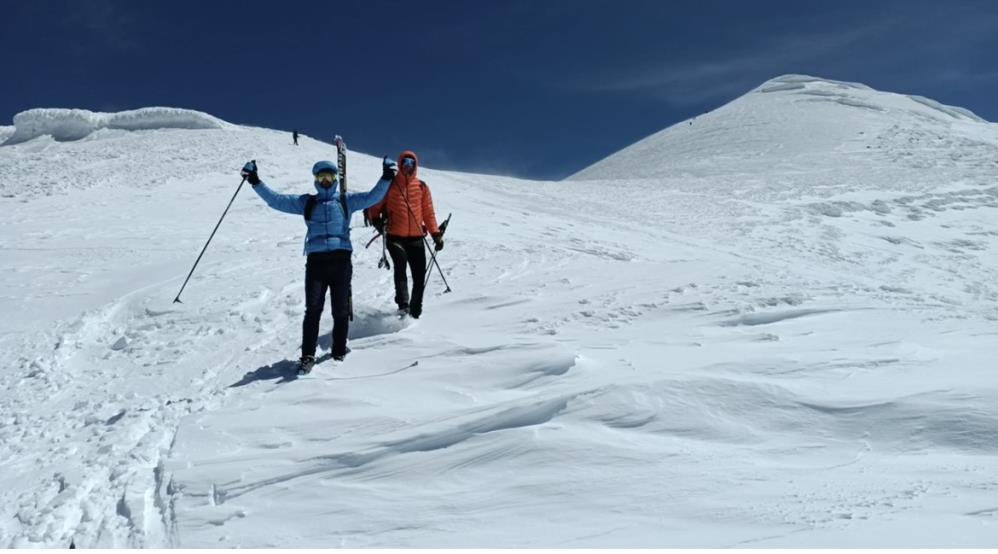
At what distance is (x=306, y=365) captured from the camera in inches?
238

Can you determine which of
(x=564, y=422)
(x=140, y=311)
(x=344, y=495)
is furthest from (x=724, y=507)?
(x=140, y=311)

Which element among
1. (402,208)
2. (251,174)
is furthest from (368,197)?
(402,208)

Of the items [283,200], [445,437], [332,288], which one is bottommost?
[445,437]

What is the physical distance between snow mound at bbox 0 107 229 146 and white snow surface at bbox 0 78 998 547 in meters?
23.4

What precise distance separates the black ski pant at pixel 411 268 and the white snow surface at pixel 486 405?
11.6 inches

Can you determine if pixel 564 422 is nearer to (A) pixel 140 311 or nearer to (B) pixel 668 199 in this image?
(A) pixel 140 311

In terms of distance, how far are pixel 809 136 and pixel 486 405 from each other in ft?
154

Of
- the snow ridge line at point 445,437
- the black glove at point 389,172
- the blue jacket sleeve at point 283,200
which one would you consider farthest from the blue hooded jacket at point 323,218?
the snow ridge line at point 445,437

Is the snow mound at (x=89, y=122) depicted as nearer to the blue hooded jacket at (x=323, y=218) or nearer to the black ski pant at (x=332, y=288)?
the blue hooded jacket at (x=323, y=218)

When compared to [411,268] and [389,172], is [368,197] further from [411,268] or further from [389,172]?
[411,268]

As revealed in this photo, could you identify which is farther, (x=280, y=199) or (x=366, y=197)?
(x=366, y=197)

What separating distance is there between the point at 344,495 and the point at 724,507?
75.4 inches

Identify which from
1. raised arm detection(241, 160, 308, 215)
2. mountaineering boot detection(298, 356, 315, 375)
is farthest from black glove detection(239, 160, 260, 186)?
mountaineering boot detection(298, 356, 315, 375)

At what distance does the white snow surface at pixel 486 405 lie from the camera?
10.7ft
